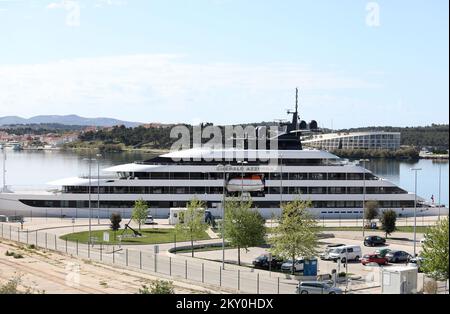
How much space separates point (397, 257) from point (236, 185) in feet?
69.8

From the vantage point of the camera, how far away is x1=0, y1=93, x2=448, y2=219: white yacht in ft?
187

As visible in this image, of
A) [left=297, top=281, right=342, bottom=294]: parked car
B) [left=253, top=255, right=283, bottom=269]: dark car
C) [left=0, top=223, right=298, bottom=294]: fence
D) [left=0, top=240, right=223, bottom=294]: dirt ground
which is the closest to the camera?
[left=297, top=281, right=342, bottom=294]: parked car

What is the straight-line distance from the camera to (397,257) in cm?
3756

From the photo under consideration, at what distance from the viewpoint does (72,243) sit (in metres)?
41.7

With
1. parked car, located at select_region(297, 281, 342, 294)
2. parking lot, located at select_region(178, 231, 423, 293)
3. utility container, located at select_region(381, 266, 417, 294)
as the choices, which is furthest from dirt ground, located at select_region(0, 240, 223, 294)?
utility container, located at select_region(381, 266, 417, 294)

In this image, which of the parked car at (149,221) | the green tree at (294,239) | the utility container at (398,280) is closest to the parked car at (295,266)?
the green tree at (294,239)

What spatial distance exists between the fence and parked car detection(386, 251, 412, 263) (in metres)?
8.32

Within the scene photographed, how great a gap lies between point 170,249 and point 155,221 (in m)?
15.5

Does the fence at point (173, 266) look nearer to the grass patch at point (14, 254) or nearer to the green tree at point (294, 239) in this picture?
the green tree at point (294, 239)

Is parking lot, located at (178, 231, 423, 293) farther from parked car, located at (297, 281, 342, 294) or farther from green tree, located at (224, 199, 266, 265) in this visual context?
parked car, located at (297, 281, 342, 294)

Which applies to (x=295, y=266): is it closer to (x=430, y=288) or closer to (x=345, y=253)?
(x=345, y=253)

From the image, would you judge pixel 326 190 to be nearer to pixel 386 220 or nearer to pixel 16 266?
pixel 386 220

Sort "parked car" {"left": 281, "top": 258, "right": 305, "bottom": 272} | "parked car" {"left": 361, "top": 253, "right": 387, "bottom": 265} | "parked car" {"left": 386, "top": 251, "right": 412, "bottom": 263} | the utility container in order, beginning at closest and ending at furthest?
the utility container → "parked car" {"left": 281, "top": 258, "right": 305, "bottom": 272} → "parked car" {"left": 361, "top": 253, "right": 387, "bottom": 265} → "parked car" {"left": 386, "top": 251, "right": 412, "bottom": 263}

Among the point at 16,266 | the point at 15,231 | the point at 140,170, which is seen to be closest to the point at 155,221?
the point at 140,170
